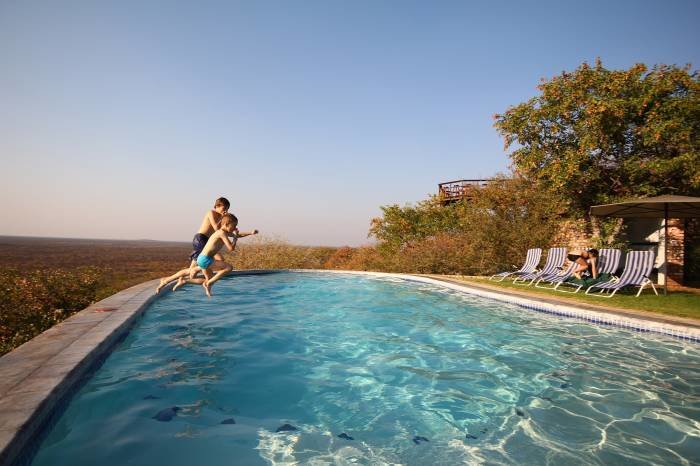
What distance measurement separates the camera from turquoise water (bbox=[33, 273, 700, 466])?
291 cm

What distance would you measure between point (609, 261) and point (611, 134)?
192 inches

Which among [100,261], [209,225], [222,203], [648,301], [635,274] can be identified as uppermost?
[222,203]

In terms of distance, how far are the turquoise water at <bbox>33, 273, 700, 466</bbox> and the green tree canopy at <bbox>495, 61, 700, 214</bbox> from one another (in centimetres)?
788

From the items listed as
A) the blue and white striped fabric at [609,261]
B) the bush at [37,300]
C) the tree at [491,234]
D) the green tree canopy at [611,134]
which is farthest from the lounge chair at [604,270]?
the bush at [37,300]

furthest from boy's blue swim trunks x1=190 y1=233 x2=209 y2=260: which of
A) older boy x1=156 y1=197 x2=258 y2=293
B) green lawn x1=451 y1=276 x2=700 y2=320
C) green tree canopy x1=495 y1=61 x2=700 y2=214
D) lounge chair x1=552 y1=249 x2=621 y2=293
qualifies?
green tree canopy x1=495 y1=61 x2=700 y2=214

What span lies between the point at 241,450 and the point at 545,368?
156 inches

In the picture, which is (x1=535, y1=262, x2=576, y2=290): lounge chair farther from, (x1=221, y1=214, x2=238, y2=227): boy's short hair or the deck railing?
the deck railing

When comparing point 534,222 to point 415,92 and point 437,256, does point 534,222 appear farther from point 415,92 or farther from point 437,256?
point 415,92

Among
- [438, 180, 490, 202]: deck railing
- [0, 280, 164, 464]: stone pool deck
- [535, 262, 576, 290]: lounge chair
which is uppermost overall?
[438, 180, 490, 202]: deck railing

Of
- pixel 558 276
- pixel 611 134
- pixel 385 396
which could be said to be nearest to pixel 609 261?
pixel 558 276

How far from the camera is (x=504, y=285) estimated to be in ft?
34.9

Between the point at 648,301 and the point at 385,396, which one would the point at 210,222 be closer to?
the point at 385,396

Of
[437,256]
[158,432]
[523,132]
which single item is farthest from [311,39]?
[158,432]

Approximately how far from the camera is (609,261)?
10102 millimetres
